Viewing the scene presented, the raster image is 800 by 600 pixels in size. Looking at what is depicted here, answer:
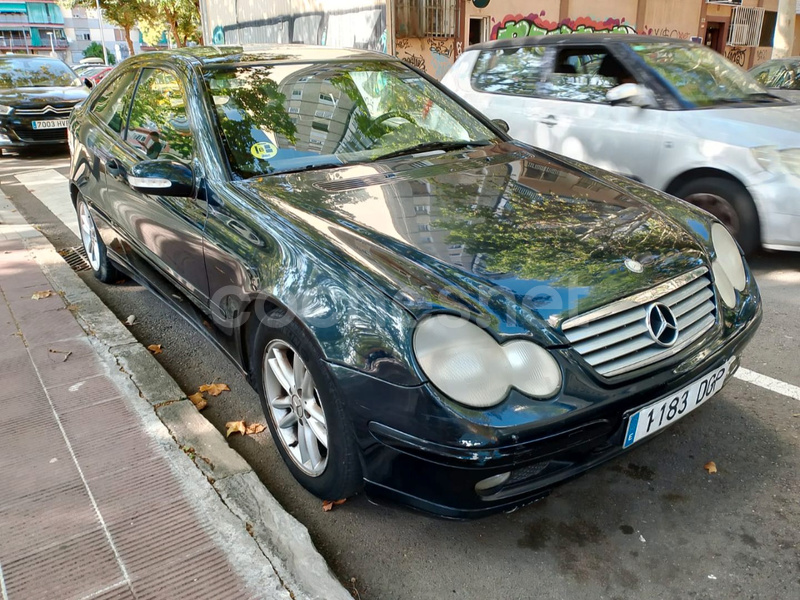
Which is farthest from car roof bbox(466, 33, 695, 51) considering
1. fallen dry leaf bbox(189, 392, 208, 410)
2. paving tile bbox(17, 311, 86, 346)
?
paving tile bbox(17, 311, 86, 346)

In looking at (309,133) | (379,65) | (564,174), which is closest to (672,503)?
(564,174)

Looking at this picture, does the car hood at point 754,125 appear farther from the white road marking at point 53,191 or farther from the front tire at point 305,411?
the white road marking at point 53,191

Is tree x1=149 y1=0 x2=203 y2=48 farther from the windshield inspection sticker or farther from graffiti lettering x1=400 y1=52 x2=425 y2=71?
the windshield inspection sticker

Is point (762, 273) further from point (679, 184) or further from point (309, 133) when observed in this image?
point (309, 133)

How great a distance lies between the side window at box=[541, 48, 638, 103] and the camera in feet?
17.7

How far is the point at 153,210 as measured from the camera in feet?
10.6

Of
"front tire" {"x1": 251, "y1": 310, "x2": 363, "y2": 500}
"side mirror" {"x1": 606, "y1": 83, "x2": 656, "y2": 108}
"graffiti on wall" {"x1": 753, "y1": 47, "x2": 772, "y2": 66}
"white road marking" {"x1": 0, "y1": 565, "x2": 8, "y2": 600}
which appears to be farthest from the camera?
"graffiti on wall" {"x1": 753, "y1": 47, "x2": 772, "y2": 66}

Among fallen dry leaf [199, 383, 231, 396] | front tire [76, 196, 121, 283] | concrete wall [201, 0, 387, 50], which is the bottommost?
fallen dry leaf [199, 383, 231, 396]

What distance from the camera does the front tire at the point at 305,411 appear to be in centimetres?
206

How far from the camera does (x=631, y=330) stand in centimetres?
206

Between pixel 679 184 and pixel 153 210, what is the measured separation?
3.85 m

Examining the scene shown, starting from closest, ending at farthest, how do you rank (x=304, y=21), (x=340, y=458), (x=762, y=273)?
(x=340, y=458) → (x=762, y=273) → (x=304, y=21)

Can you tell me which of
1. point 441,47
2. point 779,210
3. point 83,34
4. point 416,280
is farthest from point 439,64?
point 83,34

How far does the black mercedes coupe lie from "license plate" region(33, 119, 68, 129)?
337 inches
